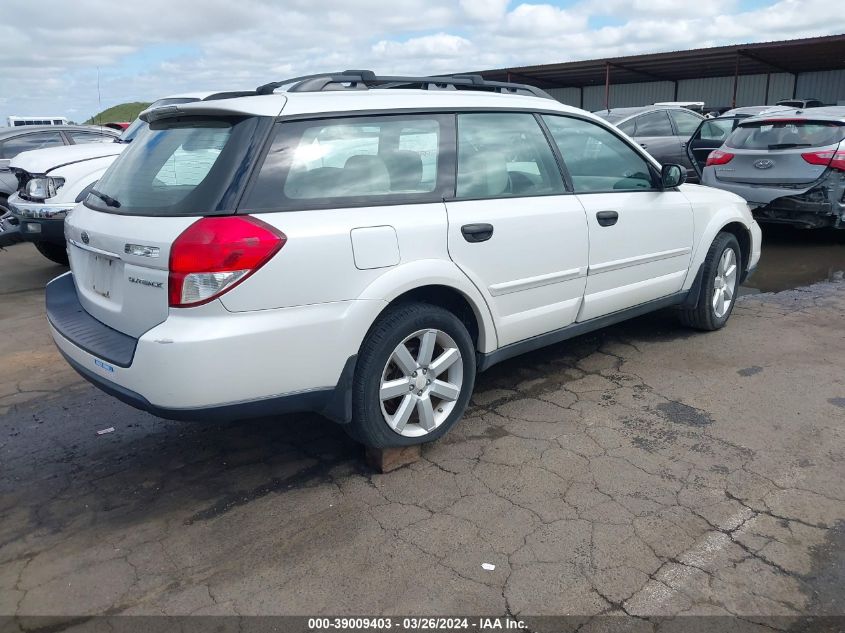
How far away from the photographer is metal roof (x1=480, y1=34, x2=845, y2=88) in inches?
853

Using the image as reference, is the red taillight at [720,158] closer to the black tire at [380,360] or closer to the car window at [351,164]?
the car window at [351,164]

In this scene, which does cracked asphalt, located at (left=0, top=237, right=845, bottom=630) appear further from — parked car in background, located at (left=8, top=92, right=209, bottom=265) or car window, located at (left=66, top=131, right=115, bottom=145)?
car window, located at (left=66, top=131, right=115, bottom=145)

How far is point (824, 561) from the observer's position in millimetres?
2719

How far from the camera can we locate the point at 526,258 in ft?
12.4

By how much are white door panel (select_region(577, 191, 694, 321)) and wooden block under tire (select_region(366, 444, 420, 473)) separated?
55.1 inches

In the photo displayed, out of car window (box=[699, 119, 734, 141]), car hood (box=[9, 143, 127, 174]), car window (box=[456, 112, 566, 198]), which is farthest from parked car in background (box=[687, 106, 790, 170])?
car hood (box=[9, 143, 127, 174])

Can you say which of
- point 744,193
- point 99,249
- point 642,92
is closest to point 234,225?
point 99,249

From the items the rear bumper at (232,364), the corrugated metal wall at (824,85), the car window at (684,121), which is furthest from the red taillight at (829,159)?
the corrugated metal wall at (824,85)

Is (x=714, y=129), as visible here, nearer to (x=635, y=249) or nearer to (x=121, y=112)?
(x=635, y=249)

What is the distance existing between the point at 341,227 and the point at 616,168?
223cm

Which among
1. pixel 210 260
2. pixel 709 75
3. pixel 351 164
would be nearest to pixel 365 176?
pixel 351 164

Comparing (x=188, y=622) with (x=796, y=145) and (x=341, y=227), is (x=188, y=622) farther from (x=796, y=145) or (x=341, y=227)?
(x=796, y=145)

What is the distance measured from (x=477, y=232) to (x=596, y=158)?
4.34ft

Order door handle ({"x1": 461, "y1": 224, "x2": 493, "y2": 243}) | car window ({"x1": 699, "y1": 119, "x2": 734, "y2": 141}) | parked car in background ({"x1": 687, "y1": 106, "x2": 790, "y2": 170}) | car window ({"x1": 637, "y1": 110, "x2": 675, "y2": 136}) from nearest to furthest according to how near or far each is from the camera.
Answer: door handle ({"x1": 461, "y1": 224, "x2": 493, "y2": 243}) → parked car in background ({"x1": 687, "y1": 106, "x2": 790, "y2": 170}) → car window ({"x1": 637, "y1": 110, "x2": 675, "y2": 136}) → car window ({"x1": 699, "y1": 119, "x2": 734, "y2": 141})
